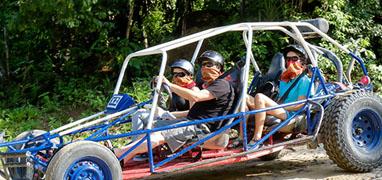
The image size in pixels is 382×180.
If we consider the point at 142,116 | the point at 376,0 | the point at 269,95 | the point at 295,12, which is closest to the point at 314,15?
the point at 295,12

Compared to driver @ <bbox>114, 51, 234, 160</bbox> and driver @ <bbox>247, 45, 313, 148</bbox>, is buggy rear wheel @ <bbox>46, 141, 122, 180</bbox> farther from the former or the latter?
driver @ <bbox>247, 45, 313, 148</bbox>

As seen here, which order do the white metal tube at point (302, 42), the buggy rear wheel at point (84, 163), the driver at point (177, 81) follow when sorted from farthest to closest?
the white metal tube at point (302, 42) < the driver at point (177, 81) < the buggy rear wheel at point (84, 163)

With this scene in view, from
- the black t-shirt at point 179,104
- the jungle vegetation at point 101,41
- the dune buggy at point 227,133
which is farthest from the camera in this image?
the jungle vegetation at point 101,41

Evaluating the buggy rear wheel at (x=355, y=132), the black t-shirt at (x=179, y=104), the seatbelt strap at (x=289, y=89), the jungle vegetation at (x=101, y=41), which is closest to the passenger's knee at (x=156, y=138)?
the black t-shirt at (x=179, y=104)

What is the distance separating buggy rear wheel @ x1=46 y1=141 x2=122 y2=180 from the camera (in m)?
4.37

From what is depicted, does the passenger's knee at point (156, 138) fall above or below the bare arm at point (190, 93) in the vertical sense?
below

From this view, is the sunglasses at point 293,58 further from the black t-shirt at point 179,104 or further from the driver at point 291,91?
the black t-shirt at point 179,104

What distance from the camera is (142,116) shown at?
17.6 ft

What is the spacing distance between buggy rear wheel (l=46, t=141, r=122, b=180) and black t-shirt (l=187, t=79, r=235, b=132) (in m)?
1.07

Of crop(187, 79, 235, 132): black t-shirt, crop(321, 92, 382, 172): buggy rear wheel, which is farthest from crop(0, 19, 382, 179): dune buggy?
crop(187, 79, 235, 132): black t-shirt

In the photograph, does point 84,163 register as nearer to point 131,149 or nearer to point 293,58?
point 131,149

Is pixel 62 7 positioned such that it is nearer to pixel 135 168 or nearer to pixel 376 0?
pixel 135 168

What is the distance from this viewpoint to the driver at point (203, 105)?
5051 mm

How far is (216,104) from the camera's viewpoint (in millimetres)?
5355
